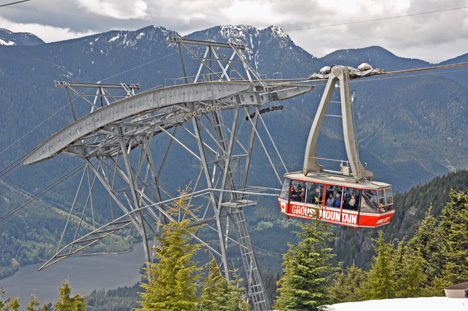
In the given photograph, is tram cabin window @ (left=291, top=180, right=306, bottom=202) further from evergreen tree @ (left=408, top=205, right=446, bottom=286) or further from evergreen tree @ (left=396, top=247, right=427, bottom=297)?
evergreen tree @ (left=408, top=205, right=446, bottom=286)

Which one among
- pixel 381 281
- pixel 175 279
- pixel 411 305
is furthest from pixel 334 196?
pixel 381 281

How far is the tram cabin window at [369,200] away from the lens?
29.8 meters

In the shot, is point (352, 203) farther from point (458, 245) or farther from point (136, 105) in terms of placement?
point (458, 245)

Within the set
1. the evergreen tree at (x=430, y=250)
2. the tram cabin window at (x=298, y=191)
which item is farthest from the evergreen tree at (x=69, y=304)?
the evergreen tree at (x=430, y=250)

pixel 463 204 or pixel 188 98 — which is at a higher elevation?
pixel 188 98

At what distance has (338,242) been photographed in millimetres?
185375

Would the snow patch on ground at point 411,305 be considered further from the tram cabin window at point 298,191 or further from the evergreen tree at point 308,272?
the tram cabin window at point 298,191

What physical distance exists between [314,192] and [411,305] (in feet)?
28.6

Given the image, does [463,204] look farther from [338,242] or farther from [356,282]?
[338,242]

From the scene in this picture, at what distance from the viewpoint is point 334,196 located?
102ft

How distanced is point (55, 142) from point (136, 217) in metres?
7.34

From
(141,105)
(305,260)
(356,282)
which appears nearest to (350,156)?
(305,260)

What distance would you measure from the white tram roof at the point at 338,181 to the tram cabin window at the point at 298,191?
0.99 ft

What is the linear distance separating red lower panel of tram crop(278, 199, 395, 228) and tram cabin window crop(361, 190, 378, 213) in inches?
9.6
